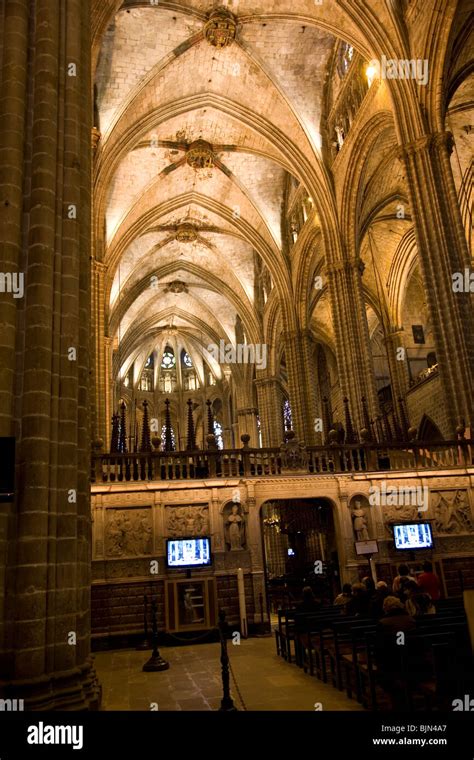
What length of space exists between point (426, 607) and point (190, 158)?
2207 cm

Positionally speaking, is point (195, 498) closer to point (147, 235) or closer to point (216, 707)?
point (216, 707)

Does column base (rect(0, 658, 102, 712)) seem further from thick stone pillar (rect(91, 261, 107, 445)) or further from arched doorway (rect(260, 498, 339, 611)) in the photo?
thick stone pillar (rect(91, 261, 107, 445))

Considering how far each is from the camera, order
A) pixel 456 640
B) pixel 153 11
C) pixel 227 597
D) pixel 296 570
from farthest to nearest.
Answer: pixel 153 11
pixel 296 570
pixel 227 597
pixel 456 640

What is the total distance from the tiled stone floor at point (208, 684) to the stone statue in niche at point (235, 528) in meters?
2.09

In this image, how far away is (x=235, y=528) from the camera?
37.0ft

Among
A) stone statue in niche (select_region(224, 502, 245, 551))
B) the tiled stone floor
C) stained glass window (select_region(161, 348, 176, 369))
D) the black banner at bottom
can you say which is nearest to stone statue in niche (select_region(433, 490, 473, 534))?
stone statue in niche (select_region(224, 502, 245, 551))

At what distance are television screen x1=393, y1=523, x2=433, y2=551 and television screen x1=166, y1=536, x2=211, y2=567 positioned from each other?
3688mm

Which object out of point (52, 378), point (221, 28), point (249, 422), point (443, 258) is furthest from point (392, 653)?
point (249, 422)

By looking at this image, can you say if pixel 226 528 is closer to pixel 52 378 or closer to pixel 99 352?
pixel 52 378

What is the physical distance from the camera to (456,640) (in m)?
4.65

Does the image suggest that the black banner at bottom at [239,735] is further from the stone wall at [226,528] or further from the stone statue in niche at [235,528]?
the stone statue in niche at [235,528]

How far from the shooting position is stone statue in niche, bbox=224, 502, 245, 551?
36.9 ft

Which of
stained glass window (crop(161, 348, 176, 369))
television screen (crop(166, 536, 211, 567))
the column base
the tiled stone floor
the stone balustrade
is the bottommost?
the tiled stone floor

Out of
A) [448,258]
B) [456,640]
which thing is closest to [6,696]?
[456,640]
